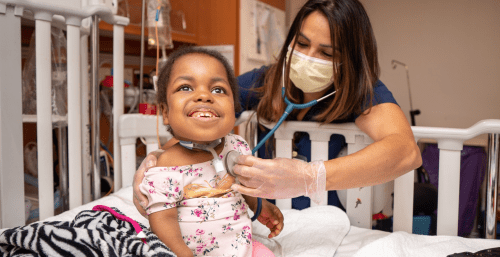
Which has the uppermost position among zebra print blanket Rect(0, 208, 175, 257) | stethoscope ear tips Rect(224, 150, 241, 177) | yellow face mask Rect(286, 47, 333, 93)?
yellow face mask Rect(286, 47, 333, 93)

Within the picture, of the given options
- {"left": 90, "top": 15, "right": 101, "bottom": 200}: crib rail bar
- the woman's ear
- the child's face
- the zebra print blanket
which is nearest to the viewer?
the zebra print blanket

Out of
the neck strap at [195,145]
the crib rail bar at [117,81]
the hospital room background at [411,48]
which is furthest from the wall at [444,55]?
the neck strap at [195,145]

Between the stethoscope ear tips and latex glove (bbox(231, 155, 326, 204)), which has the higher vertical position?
the stethoscope ear tips

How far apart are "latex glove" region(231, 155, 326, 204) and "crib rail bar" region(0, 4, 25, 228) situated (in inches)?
25.2

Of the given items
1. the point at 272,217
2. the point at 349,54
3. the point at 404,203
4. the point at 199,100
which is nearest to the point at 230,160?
the point at 199,100

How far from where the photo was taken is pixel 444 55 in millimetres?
3471

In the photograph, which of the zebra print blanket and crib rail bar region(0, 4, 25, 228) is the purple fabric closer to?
the zebra print blanket

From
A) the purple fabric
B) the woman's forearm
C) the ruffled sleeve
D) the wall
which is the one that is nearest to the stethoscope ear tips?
the ruffled sleeve

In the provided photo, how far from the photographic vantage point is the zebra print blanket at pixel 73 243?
0.69 metres

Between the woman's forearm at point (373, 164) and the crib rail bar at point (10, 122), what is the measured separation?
2.79ft

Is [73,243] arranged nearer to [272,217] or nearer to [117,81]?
[272,217]

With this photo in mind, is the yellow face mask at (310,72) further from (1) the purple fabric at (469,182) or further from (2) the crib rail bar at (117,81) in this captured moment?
(1) the purple fabric at (469,182)

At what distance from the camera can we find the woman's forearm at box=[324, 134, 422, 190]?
872 millimetres

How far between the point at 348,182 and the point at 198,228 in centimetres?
38
